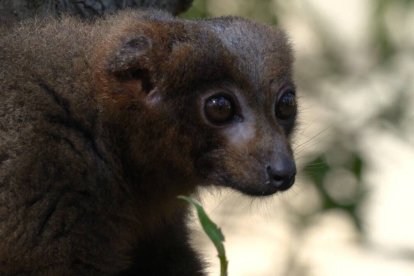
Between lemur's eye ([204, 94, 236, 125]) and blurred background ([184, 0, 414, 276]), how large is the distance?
3.95 ft

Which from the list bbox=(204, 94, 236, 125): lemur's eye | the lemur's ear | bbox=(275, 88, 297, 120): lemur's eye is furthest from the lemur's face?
the lemur's ear

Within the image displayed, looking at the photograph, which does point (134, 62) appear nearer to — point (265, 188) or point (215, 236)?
point (265, 188)

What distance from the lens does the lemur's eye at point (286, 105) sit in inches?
309

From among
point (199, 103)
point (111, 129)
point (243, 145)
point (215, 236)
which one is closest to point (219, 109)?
point (199, 103)

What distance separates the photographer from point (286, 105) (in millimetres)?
7887

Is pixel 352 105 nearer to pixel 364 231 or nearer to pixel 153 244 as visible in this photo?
pixel 364 231

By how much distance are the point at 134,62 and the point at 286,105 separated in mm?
904

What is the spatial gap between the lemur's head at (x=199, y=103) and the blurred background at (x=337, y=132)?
1.13m

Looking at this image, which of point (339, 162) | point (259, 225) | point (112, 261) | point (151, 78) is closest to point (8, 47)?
point (151, 78)

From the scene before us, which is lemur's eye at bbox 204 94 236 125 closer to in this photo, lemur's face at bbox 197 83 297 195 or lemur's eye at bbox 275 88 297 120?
lemur's face at bbox 197 83 297 195

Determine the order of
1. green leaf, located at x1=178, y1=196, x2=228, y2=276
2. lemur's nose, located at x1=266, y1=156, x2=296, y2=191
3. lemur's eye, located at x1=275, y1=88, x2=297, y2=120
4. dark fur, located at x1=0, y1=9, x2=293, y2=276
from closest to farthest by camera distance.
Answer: green leaf, located at x1=178, y1=196, x2=228, y2=276, dark fur, located at x1=0, y1=9, x2=293, y2=276, lemur's nose, located at x1=266, y1=156, x2=296, y2=191, lemur's eye, located at x1=275, y1=88, x2=297, y2=120

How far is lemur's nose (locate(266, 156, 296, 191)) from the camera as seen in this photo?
7.44 metres

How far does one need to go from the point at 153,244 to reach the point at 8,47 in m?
1.59

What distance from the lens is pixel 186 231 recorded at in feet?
28.3
